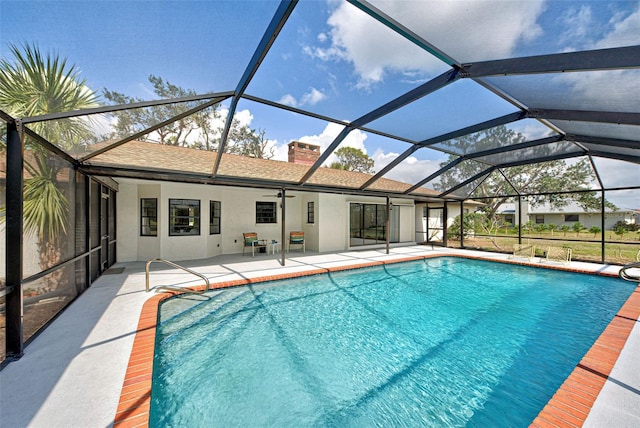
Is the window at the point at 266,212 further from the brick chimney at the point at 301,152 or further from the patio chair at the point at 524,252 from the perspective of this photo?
the patio chair at the point at 524,252

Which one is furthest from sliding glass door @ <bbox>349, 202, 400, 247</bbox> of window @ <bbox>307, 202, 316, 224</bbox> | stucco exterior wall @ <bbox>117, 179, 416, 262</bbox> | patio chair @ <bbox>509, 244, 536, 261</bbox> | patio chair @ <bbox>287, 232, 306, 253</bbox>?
patio chair @ <bbox>509, 244, 536, 261</bbox>

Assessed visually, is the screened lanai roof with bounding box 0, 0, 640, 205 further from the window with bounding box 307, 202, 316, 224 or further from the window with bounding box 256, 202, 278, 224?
the window with bounding box 307, 202, 316, 224

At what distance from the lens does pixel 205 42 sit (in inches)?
132

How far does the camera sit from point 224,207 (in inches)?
435

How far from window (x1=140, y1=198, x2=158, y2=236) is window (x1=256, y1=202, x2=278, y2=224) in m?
4.07

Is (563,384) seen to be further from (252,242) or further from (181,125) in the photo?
(252,242)

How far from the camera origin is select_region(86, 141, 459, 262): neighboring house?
689 centimetres

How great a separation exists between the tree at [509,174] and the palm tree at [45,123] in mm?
8333

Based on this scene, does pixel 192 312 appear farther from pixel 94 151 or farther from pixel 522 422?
pixel 522 422

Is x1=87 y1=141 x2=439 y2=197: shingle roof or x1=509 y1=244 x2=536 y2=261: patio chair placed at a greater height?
x1=87 y1=141 x2=439 y2=197: shingle roof

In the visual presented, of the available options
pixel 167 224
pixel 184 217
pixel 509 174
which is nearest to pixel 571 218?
pixel 509 174

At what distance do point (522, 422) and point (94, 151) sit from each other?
7.77 metres

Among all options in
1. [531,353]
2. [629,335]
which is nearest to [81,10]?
[531,353]

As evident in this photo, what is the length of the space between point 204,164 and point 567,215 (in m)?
36.6
